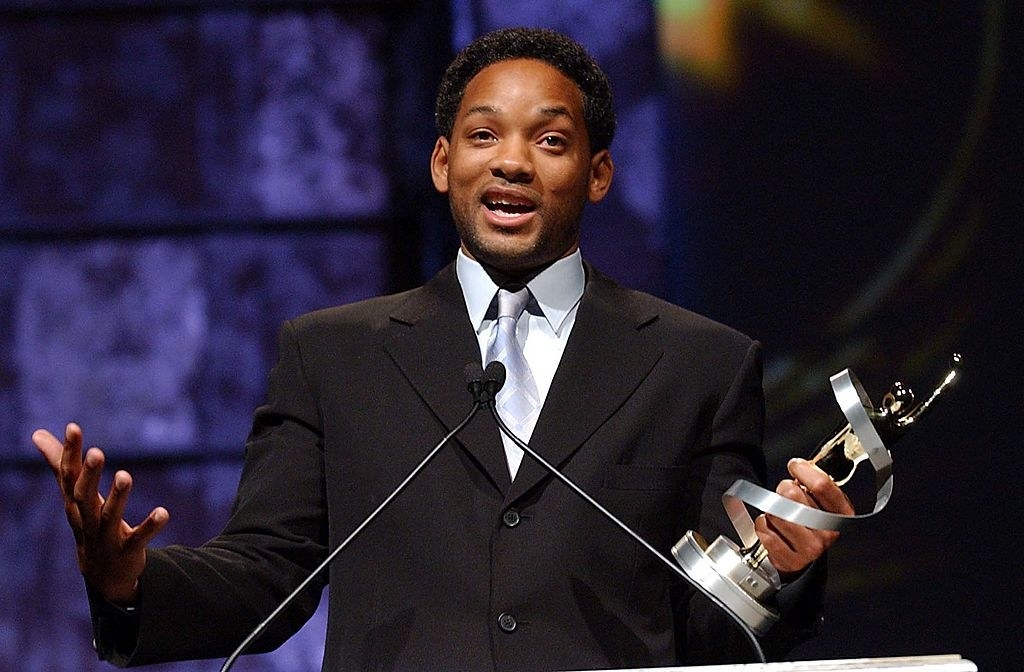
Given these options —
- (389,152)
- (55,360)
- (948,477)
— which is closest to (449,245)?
(389,152)

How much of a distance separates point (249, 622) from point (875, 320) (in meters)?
1.47

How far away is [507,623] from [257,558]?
0.33m

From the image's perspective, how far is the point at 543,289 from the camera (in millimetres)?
2061

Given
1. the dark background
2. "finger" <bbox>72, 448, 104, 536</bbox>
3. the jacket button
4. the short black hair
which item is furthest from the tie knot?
the dark background

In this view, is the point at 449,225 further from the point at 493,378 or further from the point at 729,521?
the point at 493,378

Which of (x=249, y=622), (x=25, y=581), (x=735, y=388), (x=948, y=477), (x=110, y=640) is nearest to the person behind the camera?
(x=110, y=640)

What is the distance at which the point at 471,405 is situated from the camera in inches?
76.6

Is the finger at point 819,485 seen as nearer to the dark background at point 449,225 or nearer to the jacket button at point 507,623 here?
the jacket button at point 507,623

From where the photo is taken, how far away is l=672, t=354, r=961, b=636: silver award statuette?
1.56 metres

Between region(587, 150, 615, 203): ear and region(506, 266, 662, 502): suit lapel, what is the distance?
0.12m

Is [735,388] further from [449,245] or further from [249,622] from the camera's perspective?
[449,245]

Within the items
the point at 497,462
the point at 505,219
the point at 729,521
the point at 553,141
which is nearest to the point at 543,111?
the point at 553,141

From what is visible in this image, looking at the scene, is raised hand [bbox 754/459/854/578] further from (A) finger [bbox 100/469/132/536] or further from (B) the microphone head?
(A) finger [bbox 100/469/132/536]

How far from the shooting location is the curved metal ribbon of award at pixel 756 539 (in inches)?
61.2
